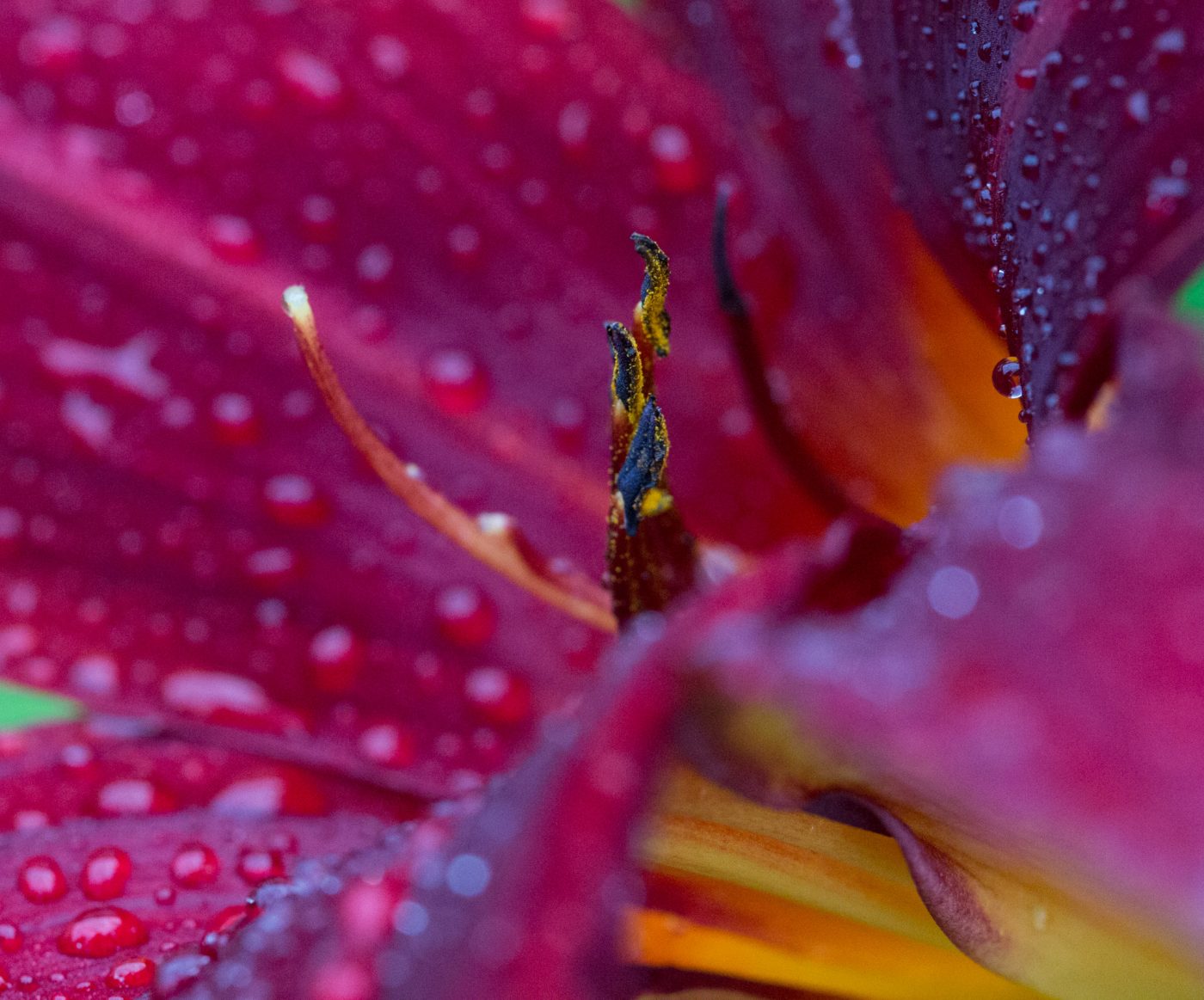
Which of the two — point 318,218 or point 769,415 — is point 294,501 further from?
point 769,415

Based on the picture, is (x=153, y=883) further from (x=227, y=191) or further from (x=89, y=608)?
(x=227, y=191)

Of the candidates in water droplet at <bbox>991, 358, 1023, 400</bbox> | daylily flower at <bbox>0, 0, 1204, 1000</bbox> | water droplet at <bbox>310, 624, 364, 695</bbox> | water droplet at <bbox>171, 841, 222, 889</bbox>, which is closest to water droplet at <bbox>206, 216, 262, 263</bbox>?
daylily flower at <bbox>0, 0, 1204, 1000</bbox>

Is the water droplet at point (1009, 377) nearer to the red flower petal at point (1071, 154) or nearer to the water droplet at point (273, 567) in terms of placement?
the red flower petal at point (1071, 154)

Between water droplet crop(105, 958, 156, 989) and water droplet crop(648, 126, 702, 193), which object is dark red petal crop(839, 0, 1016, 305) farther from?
water droplet crop(105, 958, 156, 989)

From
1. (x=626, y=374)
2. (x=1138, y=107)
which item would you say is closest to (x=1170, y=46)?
(x=1138, y=107)

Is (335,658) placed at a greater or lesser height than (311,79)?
lesser
